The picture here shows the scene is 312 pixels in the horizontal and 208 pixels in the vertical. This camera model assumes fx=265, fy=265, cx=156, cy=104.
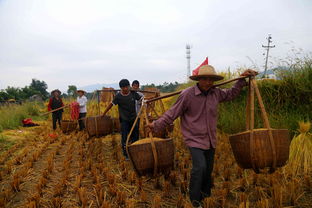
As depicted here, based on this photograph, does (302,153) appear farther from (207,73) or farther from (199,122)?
(207,73)

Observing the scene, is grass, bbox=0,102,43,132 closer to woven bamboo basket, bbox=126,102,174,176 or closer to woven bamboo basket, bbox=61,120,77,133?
woven bamboo basket, bbox=61,120,77,133

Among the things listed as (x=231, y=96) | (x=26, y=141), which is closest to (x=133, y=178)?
(x=231, y=96)

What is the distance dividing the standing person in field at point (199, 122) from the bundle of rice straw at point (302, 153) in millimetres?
1729

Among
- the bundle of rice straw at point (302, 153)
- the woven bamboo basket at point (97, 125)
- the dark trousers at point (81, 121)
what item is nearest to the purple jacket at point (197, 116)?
the bundle of rice straw at point (302, 153)

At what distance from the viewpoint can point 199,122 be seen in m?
2.92

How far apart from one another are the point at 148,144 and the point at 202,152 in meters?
0.60

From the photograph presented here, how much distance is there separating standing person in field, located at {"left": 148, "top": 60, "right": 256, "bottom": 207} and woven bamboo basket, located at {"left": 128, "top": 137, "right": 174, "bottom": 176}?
0.21m

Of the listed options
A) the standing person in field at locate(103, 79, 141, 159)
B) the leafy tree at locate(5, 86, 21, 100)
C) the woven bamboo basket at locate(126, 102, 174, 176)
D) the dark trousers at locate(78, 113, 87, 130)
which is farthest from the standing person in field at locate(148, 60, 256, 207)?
the leafy tree at locate(5, 86, 21, 100)

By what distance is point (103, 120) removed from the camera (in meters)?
5.48

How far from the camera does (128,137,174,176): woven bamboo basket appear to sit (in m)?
2.93

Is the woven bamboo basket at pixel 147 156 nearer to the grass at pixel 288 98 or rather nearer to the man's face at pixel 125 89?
the man's face at pixel 125 89

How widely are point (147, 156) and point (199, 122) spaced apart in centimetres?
69

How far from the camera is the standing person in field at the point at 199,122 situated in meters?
2.86

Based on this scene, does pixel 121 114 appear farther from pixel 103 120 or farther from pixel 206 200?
pixel 206 200
